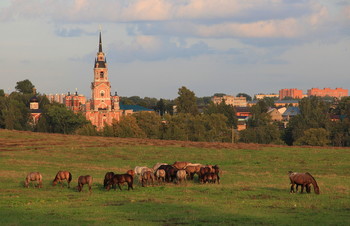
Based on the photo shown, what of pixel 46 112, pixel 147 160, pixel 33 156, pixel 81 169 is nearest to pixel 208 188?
pixel 81 169

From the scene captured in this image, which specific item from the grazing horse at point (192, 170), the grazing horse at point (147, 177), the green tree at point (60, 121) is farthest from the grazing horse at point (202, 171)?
the green tree at point (60, 121)

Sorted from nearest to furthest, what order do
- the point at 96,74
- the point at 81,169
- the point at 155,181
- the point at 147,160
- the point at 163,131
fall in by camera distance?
the point at 155,181
the point at 81,169
the point at 147,160
the point at 163,131
the point at 96,74

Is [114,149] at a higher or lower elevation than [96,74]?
lower

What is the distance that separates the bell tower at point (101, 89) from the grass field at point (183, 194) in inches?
4967

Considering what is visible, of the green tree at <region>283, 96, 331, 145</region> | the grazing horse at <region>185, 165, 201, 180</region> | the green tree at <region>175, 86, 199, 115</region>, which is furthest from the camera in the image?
the green tree at <region>175, 86, 199, 115</region>

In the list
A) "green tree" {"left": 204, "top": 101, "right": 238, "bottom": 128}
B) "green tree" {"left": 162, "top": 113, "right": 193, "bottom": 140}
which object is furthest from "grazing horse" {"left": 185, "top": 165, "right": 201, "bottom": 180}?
"green tree" {"left": 204, "top": 101, "right": 238, "bottom": 128}

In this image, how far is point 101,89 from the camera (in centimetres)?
19300

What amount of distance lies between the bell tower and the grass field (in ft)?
414

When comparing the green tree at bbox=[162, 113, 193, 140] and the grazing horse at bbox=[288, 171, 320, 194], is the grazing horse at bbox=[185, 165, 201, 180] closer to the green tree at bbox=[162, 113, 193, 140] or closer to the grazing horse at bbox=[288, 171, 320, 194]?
the grazing horse at bbox=[288, 171, 320, 194]

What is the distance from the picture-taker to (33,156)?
198ft

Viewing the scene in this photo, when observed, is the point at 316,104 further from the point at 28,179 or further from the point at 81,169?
the point at 28,179

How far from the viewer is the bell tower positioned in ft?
630

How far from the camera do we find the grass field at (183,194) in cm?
2658

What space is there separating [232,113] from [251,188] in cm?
14049
